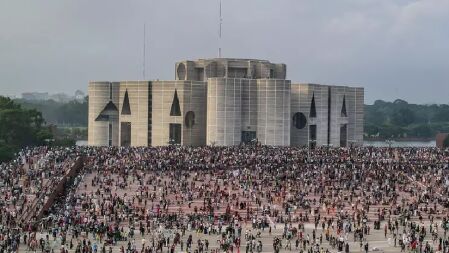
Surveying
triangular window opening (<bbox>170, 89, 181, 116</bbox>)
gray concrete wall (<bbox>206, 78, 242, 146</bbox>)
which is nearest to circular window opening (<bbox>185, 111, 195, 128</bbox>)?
triangular window opening (<bbox>170, 89, 181, 116</bbox>)

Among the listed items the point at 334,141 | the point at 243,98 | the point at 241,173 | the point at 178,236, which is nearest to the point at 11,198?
the point at 178,236

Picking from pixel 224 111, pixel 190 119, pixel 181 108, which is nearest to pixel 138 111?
pixel 181 108

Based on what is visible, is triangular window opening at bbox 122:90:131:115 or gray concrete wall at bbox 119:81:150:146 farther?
triangular window opening at bbox 122:90:131:115

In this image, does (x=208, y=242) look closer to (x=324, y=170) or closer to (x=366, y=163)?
(x=324, y=170)

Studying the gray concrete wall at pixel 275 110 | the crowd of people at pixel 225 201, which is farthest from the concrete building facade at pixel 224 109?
the crowd of people at pixel 225 201

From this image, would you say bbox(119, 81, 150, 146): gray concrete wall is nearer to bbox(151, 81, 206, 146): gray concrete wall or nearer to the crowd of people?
bbox(151, 81, 206, 146): gray concrete wall

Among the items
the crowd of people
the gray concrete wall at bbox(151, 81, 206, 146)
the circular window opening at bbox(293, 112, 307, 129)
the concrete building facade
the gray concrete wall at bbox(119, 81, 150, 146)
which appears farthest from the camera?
the gray concrete wall at bbox(119, 81, 150, 146)

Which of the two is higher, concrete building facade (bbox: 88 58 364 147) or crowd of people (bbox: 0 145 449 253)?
concrete building facade (bbox: 88 58 364 147)

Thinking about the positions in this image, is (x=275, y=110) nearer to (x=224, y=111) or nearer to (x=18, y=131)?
(x=224, y=111)
